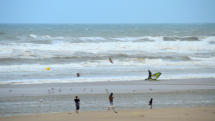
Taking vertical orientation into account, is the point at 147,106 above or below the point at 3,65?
below

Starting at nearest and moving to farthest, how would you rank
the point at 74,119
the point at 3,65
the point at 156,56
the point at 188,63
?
1. the point at 74,119
2. the point at 3,65
3. the point at 188,63
4. the point at 156,56

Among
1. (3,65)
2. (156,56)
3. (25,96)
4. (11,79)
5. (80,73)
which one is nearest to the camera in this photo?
(25,96)

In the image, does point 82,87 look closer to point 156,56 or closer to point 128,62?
point 128,62

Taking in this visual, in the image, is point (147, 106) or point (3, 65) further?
point (3, 65)

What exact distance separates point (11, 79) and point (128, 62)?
1069 centimetres

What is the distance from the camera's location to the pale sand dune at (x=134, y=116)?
11655 mm

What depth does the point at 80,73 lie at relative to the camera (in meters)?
21.2

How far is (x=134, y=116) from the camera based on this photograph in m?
12.0

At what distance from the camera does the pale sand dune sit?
11.7m

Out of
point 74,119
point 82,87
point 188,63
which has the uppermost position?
point 188,63

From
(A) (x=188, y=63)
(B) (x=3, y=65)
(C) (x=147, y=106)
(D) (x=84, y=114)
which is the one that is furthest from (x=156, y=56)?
(D) (x=84, y=114)

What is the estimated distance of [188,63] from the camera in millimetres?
25891

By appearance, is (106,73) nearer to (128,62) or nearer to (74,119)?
(128,62)

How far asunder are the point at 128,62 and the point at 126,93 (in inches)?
414
